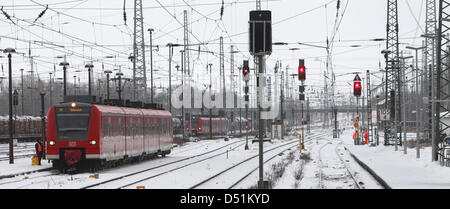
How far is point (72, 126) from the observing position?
24141 millimetres

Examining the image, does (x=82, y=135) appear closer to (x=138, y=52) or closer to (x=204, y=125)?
(x=138, y=52)

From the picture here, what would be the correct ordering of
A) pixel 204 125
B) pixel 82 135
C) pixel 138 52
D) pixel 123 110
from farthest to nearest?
1. pixel 204 125
2. pixel 138 52
3. pixel 123 110
4. pixel 82 135

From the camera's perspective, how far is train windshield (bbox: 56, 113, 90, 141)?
947 inches

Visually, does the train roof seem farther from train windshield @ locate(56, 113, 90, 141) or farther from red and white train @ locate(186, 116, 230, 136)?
red and white train @ locate(186, 116, 230, 136)

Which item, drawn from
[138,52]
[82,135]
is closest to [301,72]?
[82,135]

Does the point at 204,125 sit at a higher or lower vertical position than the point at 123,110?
lower

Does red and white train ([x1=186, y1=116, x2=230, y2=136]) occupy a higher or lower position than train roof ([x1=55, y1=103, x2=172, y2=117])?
lower

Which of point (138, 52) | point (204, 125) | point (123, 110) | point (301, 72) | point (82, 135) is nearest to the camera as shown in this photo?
point (82, 135)

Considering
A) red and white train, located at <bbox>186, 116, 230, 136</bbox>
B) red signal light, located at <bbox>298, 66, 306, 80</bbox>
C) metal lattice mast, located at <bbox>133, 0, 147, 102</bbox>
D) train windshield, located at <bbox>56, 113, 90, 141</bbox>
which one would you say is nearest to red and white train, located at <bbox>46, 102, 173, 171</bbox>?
train windshield, located at <bbox>56, 113, 90, 141</bbox>

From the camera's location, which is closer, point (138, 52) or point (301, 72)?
point (301, 72)

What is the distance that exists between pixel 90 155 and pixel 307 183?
372 inches
